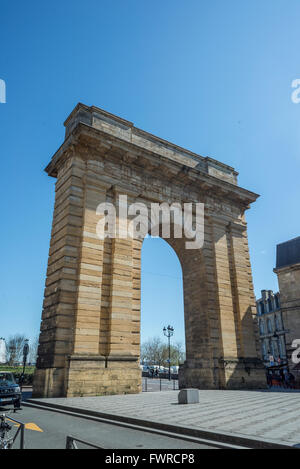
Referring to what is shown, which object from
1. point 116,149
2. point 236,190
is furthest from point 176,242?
point 116,149

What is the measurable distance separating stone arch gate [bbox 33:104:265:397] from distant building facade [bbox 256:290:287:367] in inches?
1539

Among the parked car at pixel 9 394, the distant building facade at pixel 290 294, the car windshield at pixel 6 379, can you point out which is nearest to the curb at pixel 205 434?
the parked car at pixel 9 394

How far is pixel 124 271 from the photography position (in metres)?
14.5

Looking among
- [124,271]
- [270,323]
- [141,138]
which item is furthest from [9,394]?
[270,323]

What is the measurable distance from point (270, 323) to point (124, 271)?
162 feet

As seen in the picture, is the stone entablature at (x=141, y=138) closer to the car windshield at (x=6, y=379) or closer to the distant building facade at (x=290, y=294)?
the car windshield at (x=6, y=379)

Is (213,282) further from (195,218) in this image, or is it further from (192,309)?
(195,218)

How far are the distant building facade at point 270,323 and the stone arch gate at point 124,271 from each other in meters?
39.1

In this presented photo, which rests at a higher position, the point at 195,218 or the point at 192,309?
the point at 195,218

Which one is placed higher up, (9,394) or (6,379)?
(6,379)

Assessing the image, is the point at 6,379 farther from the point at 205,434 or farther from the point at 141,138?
the point at 141,138

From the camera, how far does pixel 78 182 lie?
48.3ft

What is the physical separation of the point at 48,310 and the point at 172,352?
72646 millimetres

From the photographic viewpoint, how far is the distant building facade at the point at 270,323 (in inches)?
2088
